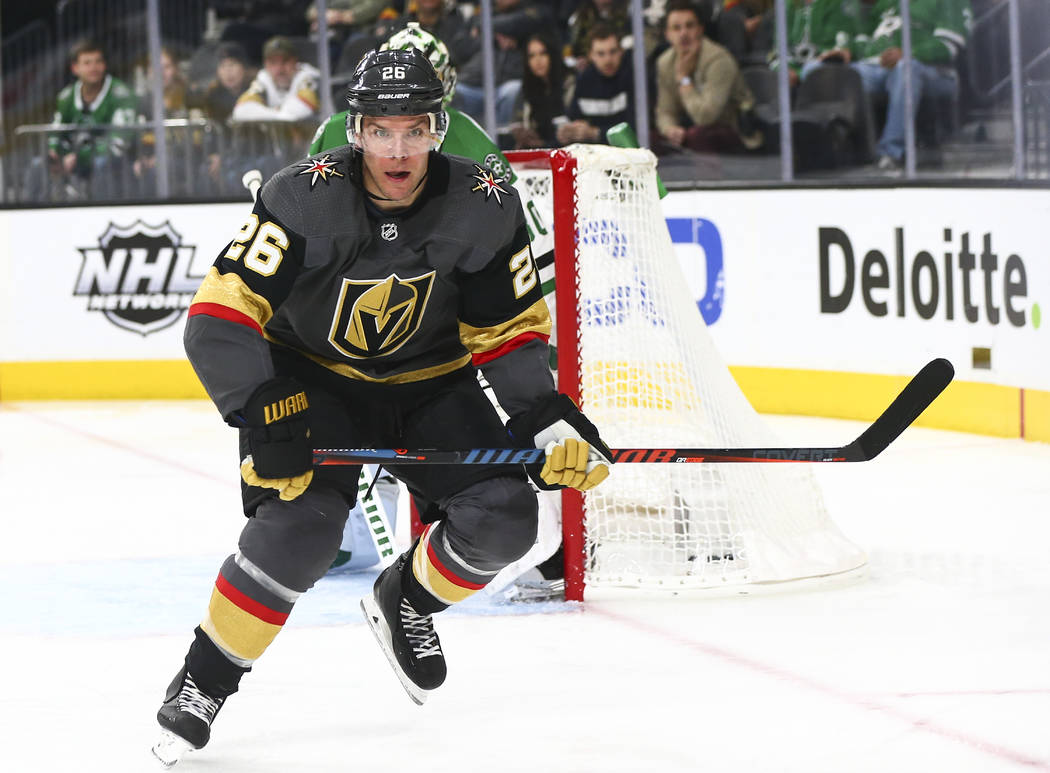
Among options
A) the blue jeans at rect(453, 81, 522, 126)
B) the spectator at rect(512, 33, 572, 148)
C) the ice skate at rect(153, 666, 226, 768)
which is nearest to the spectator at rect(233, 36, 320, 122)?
the blue jeans at rect(453, 81, 522, 126)

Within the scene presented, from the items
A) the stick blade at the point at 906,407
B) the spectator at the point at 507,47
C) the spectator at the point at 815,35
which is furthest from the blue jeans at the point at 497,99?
the stick blade at the point at 906,407

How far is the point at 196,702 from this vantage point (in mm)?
2584

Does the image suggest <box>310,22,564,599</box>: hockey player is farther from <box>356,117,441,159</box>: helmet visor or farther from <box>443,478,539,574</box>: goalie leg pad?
<box>356,117,441,159</box>: helmet visor

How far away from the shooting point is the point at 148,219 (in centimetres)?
754

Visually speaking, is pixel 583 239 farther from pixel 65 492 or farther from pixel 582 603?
pixel 65 492

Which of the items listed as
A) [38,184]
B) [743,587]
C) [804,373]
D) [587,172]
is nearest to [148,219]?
[38,184]

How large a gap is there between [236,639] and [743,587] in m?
1.48

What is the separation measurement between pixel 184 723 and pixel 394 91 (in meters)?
1.00

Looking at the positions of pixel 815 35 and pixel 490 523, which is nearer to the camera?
pixel 490 523

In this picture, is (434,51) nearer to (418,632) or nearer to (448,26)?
(418,632)

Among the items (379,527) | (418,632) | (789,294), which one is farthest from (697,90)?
(418,632)

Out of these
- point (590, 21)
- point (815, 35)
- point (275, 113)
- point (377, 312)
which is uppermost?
point (590, 21)

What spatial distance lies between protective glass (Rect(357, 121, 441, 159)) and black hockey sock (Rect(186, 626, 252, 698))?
0.78 metres

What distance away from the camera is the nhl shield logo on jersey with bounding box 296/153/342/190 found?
264cm
